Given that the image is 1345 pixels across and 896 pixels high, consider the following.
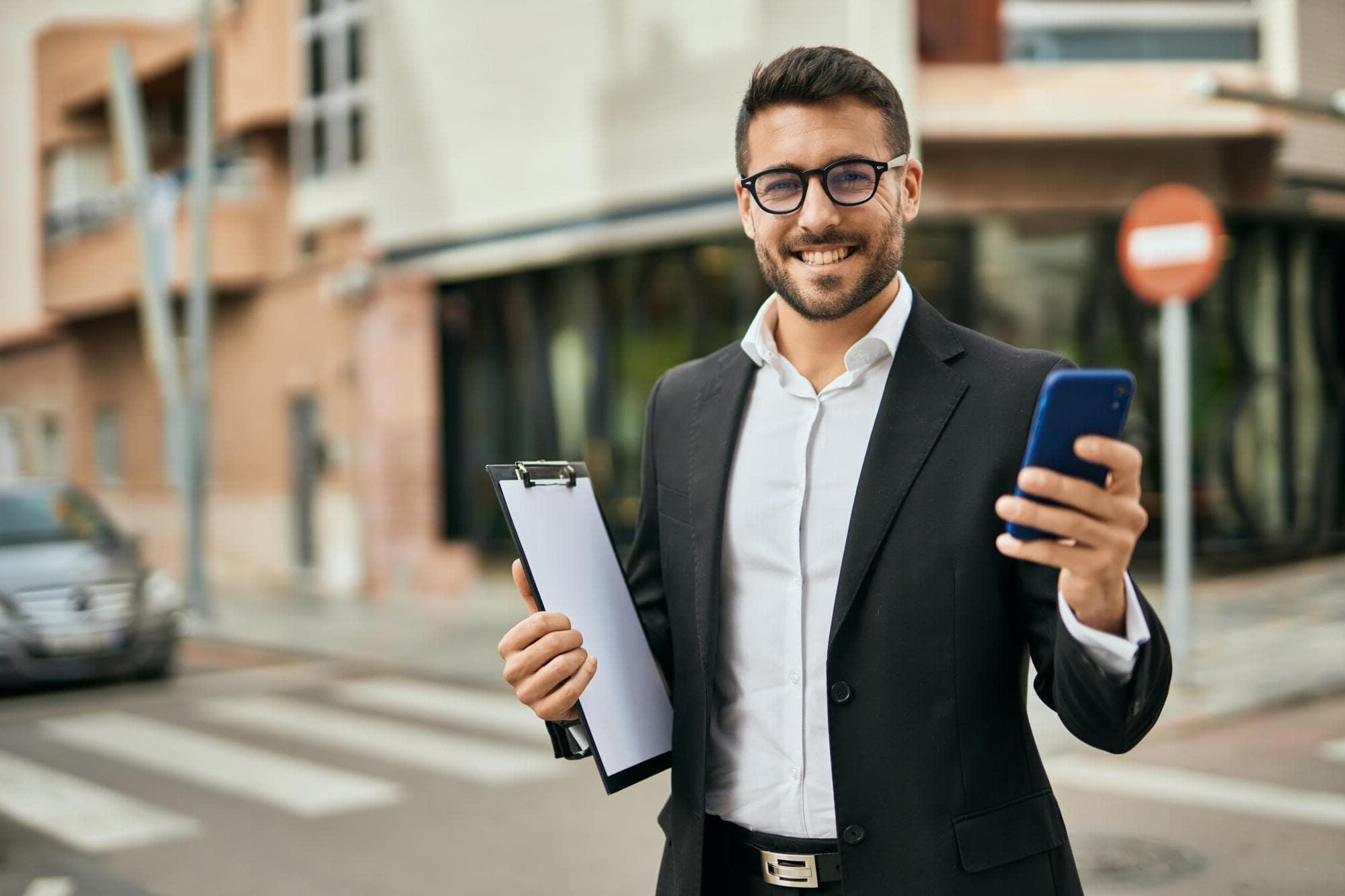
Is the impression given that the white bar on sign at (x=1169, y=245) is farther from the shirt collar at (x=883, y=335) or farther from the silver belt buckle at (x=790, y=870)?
the silver belt buckle at (x=790, y=870)

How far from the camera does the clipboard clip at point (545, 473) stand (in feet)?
6.58

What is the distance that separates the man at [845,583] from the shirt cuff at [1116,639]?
0.10 meters

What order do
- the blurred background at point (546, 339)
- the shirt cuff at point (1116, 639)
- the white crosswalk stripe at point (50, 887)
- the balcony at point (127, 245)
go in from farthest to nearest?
the balcony at point (127, 245), the blurred background at point (546, 339), the white crosswalk stripe at point (50, 887), the shirt cuff at point (1116, 639)

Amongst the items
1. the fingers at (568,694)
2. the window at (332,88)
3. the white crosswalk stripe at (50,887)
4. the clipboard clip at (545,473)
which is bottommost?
the white crosswalk stripe at (50,887)

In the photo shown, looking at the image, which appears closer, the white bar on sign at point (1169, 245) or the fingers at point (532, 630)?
the fingers at point (532, 630)

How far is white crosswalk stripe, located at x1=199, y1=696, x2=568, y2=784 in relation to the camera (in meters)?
7.22

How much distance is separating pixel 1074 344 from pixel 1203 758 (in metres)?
6.25

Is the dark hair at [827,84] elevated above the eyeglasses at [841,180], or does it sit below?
above

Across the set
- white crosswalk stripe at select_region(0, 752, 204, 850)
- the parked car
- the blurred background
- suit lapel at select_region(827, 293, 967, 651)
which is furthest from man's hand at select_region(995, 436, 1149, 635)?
the parked car

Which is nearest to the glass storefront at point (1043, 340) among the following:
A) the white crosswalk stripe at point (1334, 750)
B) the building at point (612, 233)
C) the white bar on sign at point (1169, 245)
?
the building at point (612, 233)

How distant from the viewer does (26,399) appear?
29.0 metres

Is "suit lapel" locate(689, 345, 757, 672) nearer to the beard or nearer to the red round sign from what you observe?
the beard

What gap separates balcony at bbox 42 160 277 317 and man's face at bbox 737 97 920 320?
1631 centimetres

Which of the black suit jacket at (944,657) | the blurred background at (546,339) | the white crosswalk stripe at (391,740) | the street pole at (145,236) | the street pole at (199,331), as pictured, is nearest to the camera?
the black suit jacket at (944,657)
